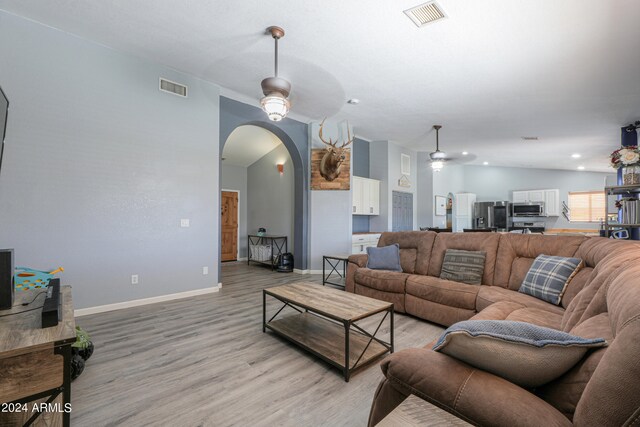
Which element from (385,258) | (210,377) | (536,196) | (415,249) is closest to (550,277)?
(415,249)

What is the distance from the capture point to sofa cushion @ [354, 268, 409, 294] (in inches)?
135

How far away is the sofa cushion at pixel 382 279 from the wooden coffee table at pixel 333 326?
819 millimetres

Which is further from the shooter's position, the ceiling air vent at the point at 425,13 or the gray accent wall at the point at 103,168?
the gray accent wall at the point at 103,168

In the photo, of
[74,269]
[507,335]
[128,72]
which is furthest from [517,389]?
[128,72]

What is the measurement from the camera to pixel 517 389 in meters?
0.92

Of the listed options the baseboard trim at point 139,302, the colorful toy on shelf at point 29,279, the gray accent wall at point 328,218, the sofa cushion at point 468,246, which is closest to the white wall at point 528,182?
the gray accent wall at point 328,218

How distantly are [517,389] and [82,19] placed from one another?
4.59 meters

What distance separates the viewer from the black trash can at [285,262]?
20.1 feet

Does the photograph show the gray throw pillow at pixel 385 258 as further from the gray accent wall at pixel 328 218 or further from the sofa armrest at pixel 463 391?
the sofa armrest at pixel 463 391

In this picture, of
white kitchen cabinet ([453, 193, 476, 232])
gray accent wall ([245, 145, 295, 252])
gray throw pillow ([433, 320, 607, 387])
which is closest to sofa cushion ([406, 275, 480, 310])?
gray throw pillow ([433, 320, 607, 387])

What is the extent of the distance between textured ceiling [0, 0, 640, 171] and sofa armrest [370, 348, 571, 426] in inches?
114

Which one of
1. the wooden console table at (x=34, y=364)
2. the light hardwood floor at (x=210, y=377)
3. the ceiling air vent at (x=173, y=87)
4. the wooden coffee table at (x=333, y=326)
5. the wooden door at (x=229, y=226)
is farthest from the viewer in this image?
the wooden door at (x=229, y=226)

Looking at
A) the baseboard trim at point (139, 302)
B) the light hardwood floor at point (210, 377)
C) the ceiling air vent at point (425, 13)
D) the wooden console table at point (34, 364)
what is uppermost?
the ceiling air vent at point (425, 13)

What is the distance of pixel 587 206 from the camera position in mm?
8281
